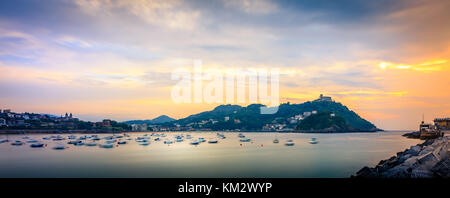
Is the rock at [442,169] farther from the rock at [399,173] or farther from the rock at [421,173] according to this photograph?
the rock at [399,173]

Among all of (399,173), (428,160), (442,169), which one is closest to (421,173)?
(399,173)

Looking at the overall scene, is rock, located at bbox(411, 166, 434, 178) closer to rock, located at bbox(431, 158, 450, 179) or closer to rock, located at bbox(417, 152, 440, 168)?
rock, located at bbox(431, 158, 450, 179)

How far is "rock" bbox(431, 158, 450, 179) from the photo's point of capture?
1046 cm

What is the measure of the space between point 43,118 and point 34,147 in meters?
72.6

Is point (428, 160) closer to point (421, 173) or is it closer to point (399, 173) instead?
point (421, 173)

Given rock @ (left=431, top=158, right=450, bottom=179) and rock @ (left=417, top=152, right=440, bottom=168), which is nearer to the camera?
rock @ (left=431, top=158, right=450, bottom=179)

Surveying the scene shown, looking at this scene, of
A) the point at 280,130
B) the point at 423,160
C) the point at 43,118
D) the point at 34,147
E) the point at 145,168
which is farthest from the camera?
the point at 280,130

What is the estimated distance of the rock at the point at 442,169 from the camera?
10461 mm

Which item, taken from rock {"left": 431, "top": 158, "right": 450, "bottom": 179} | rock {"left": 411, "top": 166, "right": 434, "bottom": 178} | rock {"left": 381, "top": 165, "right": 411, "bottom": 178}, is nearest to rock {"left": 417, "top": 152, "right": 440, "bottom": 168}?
rock {"left": 431, "top": 158, "right": 450, "bottom": 179}

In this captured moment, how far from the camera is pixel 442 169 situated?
10.8 meters

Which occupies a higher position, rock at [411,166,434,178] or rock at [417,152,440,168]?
rock at [417,152,440,168]
